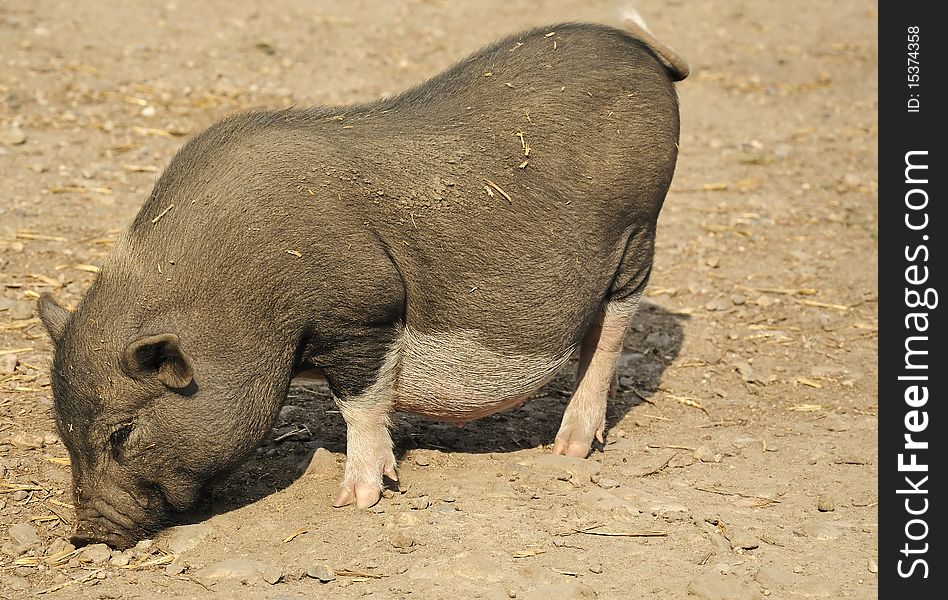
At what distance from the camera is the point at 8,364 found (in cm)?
577

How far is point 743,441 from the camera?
18.7 ft

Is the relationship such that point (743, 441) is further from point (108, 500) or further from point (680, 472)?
point (108, 500)

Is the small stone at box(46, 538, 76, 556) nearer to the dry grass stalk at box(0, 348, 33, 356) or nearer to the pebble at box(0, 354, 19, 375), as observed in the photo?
the pebble at box(0, 354, 19, 375)

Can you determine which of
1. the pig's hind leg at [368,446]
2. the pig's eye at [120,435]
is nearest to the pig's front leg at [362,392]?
the pig's hind leg at [368,446]

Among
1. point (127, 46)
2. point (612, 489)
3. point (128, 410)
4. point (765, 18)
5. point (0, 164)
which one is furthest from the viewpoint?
point (765, 18)

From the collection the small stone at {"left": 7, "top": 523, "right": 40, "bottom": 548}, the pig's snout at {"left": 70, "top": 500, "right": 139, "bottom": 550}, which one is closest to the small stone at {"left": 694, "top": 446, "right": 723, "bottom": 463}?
the pig's snout at {"left": 70, "top": 500, "right": 139, "bottom": 550}

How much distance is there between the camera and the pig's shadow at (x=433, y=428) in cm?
516

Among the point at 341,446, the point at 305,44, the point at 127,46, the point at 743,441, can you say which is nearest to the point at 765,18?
the point at 305,44

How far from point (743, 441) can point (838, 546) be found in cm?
118

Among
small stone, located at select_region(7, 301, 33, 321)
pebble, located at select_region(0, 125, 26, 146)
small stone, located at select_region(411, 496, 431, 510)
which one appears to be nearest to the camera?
small stone, located at select_region(411, 496, 431, 510)

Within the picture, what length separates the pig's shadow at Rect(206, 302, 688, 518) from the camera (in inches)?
203

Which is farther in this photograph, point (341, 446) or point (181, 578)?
point (341, 446)

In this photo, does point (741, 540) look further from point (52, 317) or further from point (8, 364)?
point (8, 364)

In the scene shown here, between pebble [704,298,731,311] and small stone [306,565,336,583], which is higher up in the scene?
pebble [704,298,731,311]
